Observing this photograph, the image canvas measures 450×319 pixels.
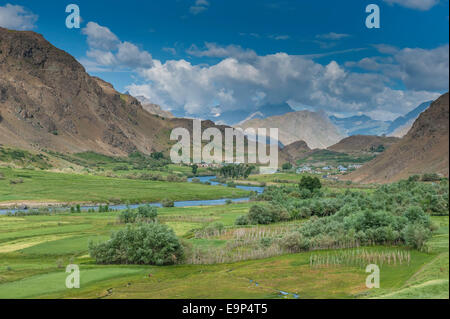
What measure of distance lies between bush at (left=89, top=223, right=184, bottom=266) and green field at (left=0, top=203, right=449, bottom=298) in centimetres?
213

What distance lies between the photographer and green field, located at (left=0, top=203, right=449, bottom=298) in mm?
42812

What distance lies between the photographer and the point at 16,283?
53.3m

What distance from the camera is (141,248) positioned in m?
65.1

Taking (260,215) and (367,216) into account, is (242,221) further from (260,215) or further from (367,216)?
(367,216)

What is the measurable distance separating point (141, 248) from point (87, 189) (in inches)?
4405

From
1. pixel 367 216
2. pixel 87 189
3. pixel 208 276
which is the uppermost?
pixel 87 189

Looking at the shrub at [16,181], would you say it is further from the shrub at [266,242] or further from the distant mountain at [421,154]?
the distant mountain at [421,154]

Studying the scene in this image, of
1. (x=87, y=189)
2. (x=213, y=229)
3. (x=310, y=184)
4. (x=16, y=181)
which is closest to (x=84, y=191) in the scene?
(x=87, y=189)
